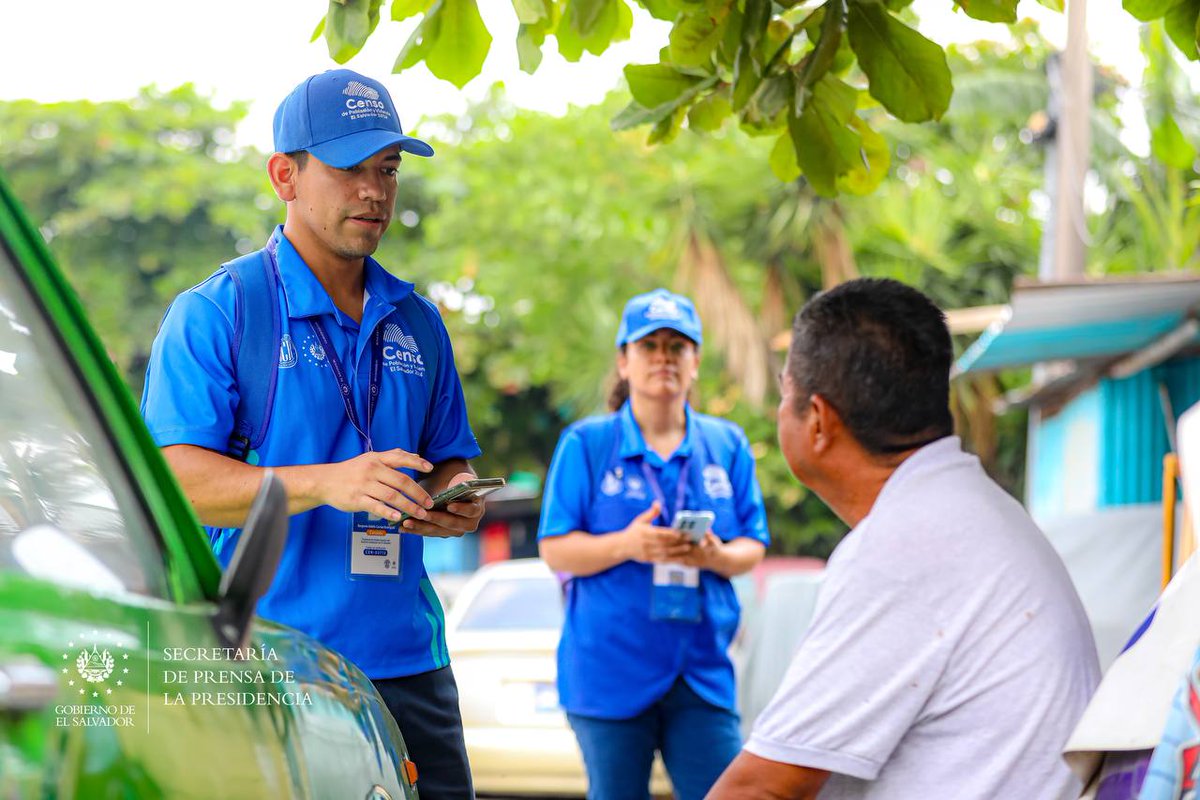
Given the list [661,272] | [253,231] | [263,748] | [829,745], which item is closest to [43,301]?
[263,748]

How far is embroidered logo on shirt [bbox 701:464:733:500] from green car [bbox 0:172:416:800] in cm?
328

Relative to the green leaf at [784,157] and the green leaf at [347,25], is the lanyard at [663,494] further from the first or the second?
the green leaf at [347,25]

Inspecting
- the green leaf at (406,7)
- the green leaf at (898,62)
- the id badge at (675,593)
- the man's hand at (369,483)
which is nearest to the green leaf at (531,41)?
the green leaf at (406,7)

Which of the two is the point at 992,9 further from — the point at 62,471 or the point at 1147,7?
the point at 62,471

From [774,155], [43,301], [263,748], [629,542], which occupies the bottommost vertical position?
[629,542]

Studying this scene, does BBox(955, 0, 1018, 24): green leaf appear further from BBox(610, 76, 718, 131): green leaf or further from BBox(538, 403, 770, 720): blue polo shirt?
BBox(538, 403, 770, 720): blue polo shirt

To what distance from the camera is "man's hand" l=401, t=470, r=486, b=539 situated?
2984mm

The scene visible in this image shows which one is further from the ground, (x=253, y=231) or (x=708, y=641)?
(x=253, y=231)

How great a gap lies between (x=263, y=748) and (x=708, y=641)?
3.26 metres

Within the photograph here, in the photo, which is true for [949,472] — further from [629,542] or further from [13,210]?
[629,542]

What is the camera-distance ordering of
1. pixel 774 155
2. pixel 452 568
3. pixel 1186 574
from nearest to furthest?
pixel 1186 574 → pixel 774 155 → pixel 452 568

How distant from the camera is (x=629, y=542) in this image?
4691 mm

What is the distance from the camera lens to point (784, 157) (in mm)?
3898

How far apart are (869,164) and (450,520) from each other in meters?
Answer: 1.54
